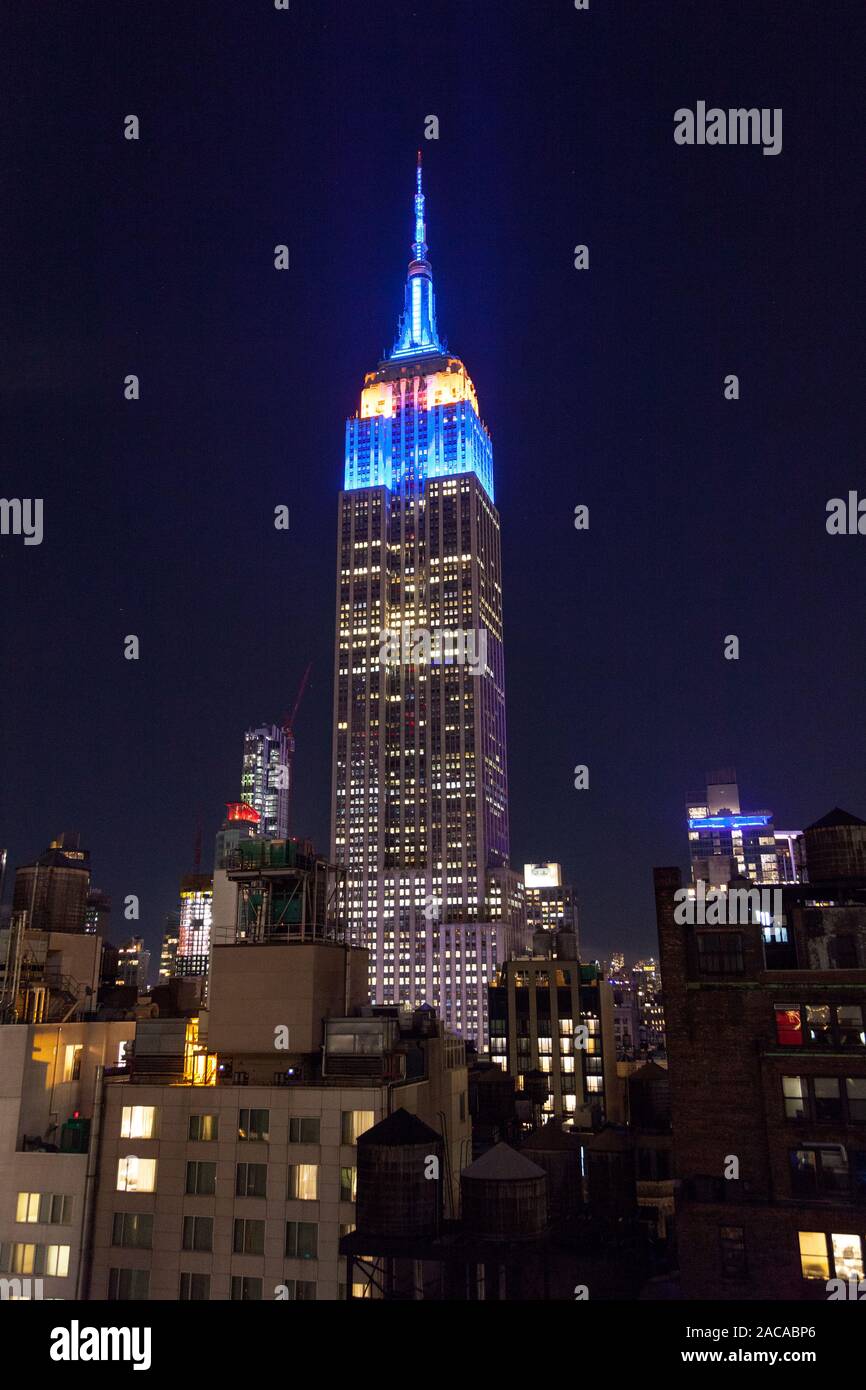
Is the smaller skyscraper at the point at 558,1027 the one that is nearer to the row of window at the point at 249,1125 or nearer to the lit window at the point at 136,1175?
the row of window at the point at 249,1125

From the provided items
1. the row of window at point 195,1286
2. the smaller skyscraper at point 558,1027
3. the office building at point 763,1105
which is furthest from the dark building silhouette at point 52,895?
the smaller skyscraper at point 558,1027

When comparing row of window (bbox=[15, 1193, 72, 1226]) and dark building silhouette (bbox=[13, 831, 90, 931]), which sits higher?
dark building silhouette (bbox=[13, 831, 90, 931])

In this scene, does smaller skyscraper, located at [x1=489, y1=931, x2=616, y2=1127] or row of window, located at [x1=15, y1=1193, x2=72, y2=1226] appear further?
smaller skyscraper, located at [x1=489, y1=931, x2=616, y2=1127]

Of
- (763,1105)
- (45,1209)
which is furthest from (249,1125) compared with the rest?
(763,1105)

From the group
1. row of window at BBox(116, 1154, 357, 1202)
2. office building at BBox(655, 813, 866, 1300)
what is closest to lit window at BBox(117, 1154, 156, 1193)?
row of window at BBox(116, 1154, 357, 1202)

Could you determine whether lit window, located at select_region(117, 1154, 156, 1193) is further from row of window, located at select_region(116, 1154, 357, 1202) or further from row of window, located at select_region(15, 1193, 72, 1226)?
row of window, located at select_region(15, 1193, 72, 1226)

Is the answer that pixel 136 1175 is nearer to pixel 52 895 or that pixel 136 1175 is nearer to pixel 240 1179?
pixel 240 1179
